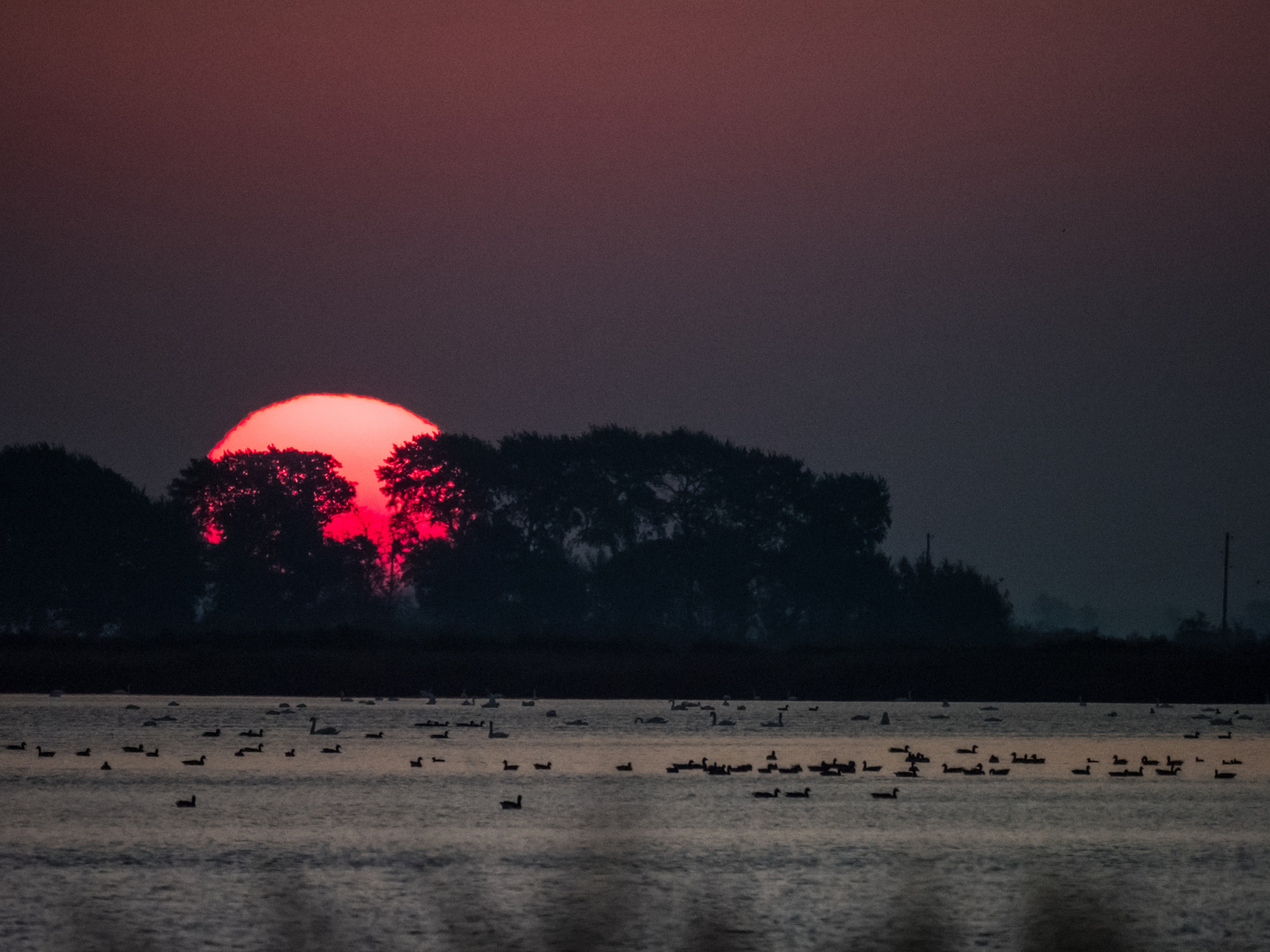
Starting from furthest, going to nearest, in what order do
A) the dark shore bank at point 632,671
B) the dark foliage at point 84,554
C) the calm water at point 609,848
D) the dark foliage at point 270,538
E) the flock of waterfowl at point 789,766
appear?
the dark foliage at point 270,538
the dark foliage at point 84,554
the dark shore bank at point 632,671
the flock of waterfowl at point 789,766
the calm water at point 609,848

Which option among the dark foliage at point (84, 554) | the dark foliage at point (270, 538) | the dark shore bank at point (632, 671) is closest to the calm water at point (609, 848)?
the dark shore bank at point (632, 671)

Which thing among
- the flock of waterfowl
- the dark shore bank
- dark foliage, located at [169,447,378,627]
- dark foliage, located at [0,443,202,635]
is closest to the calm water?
the flock of waterfowl

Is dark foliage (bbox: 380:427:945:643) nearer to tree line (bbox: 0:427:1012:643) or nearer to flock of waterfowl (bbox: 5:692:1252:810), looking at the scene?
tree line (bbox: 0:427:1012:643)

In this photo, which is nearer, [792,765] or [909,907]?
[909,907]

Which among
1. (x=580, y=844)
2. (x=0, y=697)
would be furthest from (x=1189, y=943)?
(x=0, y=697)

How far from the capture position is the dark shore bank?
87.5m

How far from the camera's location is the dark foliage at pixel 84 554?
112125 millimetres

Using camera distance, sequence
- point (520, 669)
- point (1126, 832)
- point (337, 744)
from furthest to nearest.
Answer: point (520, 669)
point (337, 744)
point (1126, 832)

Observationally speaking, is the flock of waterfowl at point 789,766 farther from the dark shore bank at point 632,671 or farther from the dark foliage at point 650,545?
the dark foliage at point 650,545

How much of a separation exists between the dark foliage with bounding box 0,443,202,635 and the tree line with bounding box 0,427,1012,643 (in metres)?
0.17

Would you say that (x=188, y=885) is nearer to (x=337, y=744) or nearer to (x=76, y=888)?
(x=76, y=888)

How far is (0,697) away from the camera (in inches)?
3622

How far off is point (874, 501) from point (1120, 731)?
51950 millimetres

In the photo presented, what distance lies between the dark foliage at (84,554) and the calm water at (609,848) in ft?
157
